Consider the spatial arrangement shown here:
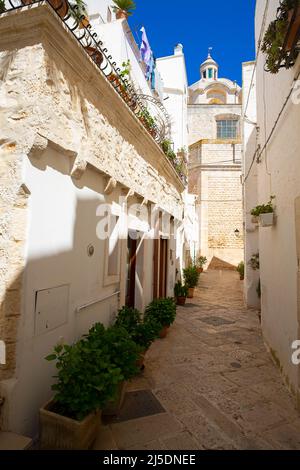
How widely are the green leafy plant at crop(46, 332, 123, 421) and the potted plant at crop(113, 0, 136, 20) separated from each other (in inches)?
282

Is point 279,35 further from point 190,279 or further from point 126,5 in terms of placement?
point 190,279

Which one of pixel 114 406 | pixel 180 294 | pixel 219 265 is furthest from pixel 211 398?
pixel 219 265

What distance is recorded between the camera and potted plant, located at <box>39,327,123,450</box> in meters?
2.22

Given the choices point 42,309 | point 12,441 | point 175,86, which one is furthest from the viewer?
point 175,86

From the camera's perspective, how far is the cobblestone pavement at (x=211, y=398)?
261 centimetres

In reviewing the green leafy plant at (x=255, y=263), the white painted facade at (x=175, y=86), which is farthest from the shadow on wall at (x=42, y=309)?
the white painted facade at (x=175, y=86)

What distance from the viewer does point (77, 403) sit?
225 centimetres

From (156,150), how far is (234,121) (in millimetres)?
21504

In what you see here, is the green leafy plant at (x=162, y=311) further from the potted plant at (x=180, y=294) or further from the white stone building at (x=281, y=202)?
the potted plant at (x=180, y=294)

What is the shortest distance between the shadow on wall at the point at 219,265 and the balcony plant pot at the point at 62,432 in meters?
17.8

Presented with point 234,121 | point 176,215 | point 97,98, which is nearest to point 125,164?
point 97,98

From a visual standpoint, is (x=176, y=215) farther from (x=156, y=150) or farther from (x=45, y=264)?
(x=45, y=264)

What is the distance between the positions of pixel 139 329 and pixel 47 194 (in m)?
2.52

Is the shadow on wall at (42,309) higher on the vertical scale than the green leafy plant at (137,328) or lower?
higher
